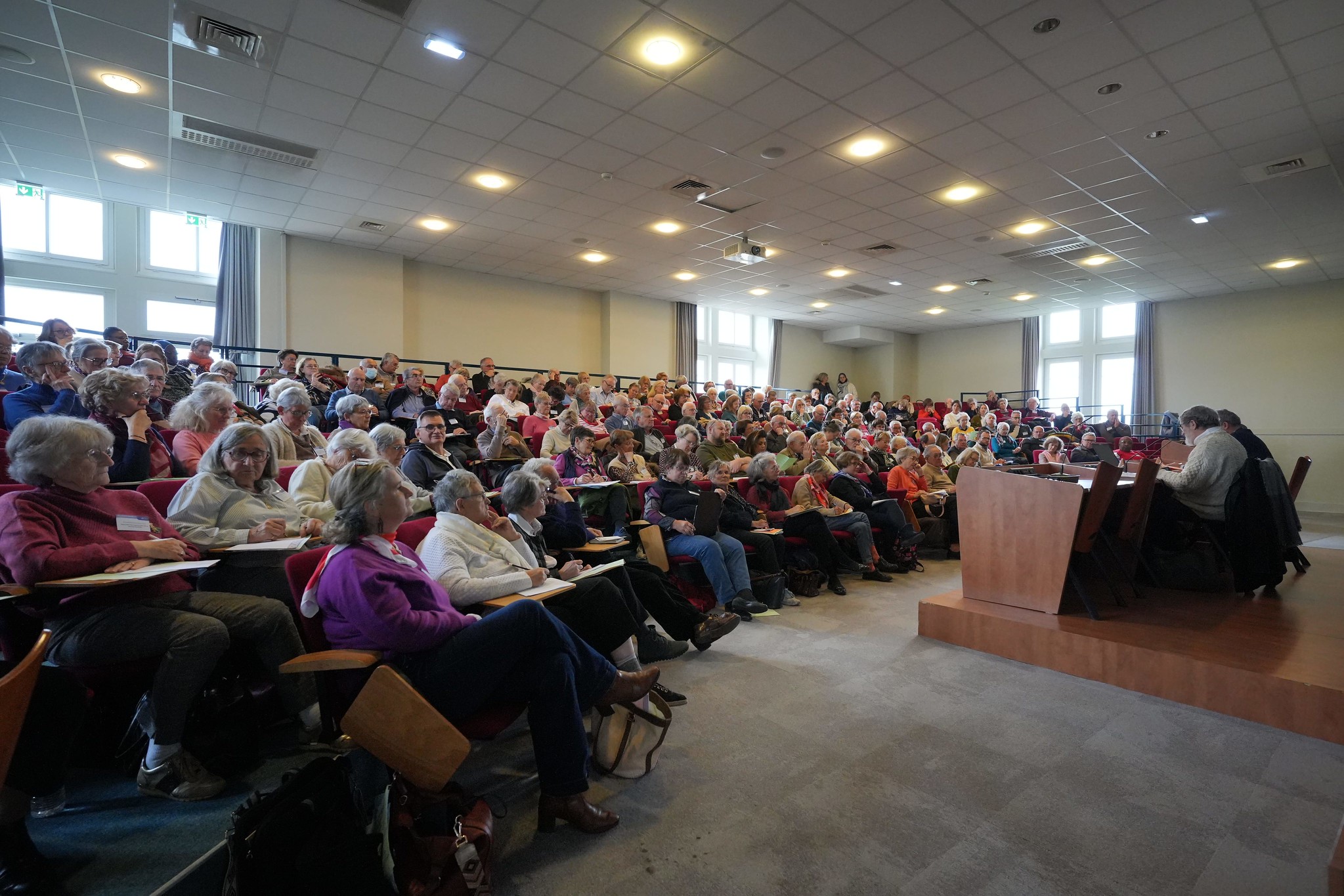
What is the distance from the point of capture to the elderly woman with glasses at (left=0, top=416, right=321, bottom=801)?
5.66ft

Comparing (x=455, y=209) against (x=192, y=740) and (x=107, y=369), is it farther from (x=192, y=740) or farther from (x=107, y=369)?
(x=192, y=740)

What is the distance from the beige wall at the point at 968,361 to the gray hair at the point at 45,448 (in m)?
15.6

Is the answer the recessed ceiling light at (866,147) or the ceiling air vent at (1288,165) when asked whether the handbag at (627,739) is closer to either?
the recessed ceiling light at (866,147)

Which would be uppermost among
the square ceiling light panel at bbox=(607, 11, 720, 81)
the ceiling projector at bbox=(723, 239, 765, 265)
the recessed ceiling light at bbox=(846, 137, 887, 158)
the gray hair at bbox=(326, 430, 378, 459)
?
the recessed ceiling light at bbox=(846, 137, 887, 158)

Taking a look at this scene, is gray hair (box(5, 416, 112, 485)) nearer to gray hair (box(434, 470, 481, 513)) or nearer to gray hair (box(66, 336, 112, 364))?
gray hair (box(434, 470, 481, 513))

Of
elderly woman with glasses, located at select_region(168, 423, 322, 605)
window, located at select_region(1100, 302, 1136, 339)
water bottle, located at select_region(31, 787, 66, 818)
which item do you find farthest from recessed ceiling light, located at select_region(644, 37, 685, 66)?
window, located at select_region(1100, 302, 1136, 339)

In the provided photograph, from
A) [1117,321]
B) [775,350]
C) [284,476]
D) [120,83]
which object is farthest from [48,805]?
[1117,321]

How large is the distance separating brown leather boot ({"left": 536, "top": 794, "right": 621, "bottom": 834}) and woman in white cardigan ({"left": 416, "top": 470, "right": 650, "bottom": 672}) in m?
0.64

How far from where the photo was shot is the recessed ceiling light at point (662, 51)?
3988 mm

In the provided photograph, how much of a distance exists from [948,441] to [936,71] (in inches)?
237

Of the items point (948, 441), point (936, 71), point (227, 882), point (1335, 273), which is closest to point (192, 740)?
point (227, 882)

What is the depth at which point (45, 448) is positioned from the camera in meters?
1.81

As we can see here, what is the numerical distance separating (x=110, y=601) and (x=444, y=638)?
1.03 meters

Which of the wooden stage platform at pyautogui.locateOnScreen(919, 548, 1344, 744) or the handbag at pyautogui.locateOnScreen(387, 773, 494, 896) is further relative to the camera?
the wooden stage platform at pyautogui.locateOnScreen(919, 548, 1344, 744)
